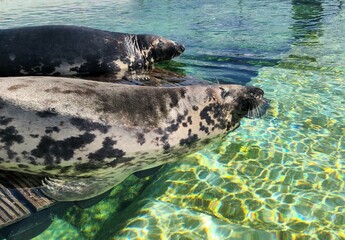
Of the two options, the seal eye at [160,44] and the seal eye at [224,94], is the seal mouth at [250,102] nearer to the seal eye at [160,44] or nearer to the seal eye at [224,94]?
the seal eye at [224,94]

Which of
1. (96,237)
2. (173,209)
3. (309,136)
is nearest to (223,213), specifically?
(173,209)

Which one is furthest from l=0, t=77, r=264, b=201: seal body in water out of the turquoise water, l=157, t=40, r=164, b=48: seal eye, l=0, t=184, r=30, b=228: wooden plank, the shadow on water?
the shadow on water

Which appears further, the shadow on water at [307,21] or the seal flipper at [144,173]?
the shadow on water at [307,21]

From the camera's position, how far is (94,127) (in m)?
3.04

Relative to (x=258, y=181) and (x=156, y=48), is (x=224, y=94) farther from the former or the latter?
(x=156, y=48)

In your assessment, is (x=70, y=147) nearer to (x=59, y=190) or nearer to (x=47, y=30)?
(x=59, y=190)

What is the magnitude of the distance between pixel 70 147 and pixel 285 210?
2.23m

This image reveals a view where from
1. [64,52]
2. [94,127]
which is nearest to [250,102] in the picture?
[94,127]

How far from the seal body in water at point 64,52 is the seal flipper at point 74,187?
2.24 meters

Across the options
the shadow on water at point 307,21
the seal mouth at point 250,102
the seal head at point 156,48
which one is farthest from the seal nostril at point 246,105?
the shadow on water at point 307,21

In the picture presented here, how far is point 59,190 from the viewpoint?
352 cm

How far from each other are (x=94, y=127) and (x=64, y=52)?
8.85 feet

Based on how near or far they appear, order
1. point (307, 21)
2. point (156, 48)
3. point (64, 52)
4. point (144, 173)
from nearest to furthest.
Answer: point (144, 173) < point (64, 52) < point (156, 48) < point (307, 21)

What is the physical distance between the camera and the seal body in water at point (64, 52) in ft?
16.8
